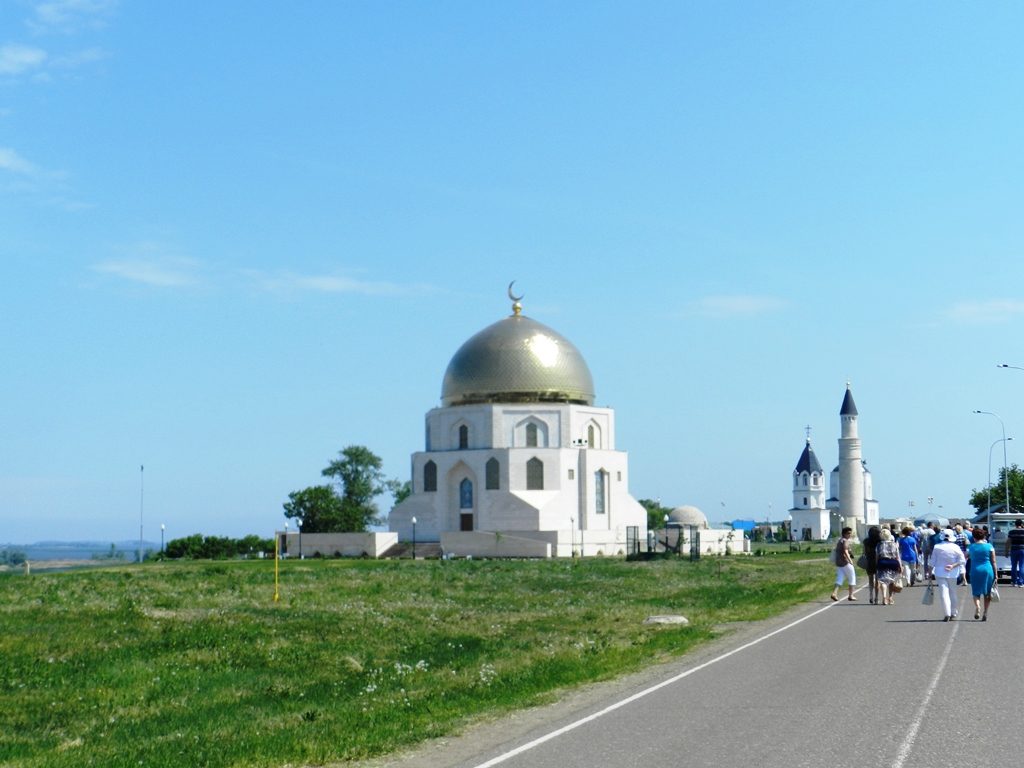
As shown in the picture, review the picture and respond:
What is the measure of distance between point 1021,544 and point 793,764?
26403 mm

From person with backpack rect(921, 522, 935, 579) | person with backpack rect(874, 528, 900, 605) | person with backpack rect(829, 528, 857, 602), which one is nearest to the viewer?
person with backpack rect(874, 528, 900, 605)

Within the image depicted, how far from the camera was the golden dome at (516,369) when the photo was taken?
81.8 metres

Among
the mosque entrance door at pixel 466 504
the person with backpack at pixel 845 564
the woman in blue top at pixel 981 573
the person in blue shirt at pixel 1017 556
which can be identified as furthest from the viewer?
the mosque entrance door at pixel 466 504

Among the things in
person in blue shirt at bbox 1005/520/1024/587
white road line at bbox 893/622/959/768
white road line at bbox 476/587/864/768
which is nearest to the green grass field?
white road line at bbox 476/587/864/768

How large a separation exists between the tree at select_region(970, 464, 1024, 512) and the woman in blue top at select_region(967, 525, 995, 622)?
74.0m

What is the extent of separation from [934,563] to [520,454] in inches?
2270

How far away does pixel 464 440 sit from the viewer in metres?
82.1

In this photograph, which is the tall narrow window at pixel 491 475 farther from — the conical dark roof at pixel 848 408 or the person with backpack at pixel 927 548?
the conical dark roof at pixel 848 408

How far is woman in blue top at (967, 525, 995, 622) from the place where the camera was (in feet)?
69.8

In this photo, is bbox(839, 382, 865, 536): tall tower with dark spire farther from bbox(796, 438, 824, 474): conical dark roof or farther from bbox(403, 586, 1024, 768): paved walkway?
bbox(403, 586, 1024, 768): paved walkway

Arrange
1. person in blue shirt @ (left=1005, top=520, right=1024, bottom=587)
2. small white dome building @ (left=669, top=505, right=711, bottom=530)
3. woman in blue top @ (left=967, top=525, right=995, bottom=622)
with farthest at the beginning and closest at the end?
small white dome building @ (left=669, top=505, right=711, bottom=530), person in blue shirt @ (left=1005, top=520, right=1024, bottom=587), woman in blue top @ (left=967, top=525, right=995, bottom=622)

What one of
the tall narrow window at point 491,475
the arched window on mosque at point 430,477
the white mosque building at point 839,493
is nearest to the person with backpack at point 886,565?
the tall narrow window at point 491,475

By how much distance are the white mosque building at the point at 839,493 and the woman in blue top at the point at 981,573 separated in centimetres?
9692

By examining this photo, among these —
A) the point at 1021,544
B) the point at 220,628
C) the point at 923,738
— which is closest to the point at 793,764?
the point at 923,738
